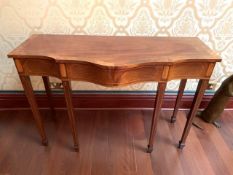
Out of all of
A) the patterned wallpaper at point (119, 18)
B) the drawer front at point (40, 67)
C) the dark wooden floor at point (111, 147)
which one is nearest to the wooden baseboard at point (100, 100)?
the dark wooden floor at point (111, 147)

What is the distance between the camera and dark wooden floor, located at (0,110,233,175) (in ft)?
4.23

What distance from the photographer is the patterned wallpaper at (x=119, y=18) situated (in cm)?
134

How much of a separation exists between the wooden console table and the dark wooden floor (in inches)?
16.9

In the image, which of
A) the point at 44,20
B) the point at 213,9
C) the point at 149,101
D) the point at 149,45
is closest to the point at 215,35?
the point at 213,9

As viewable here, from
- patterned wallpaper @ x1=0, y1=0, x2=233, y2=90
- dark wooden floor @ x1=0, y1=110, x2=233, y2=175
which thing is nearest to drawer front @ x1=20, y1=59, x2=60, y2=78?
patterned wallpaper @ x1=0, y1=0, x2=233, y2=90

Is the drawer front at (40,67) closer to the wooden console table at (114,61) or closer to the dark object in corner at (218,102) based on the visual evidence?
the wooden console table at (114,61)

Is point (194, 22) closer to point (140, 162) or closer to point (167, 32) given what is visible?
point (167, 32)

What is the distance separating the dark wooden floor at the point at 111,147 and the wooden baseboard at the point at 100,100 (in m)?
0.07

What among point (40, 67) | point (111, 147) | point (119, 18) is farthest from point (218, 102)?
point (40, 67)

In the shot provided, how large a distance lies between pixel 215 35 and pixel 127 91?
0.85 metres

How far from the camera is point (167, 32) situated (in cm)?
145

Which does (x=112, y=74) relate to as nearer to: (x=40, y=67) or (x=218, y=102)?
(x=40, y=67)

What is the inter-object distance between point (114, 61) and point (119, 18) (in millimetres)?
593

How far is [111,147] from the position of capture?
1.44m
